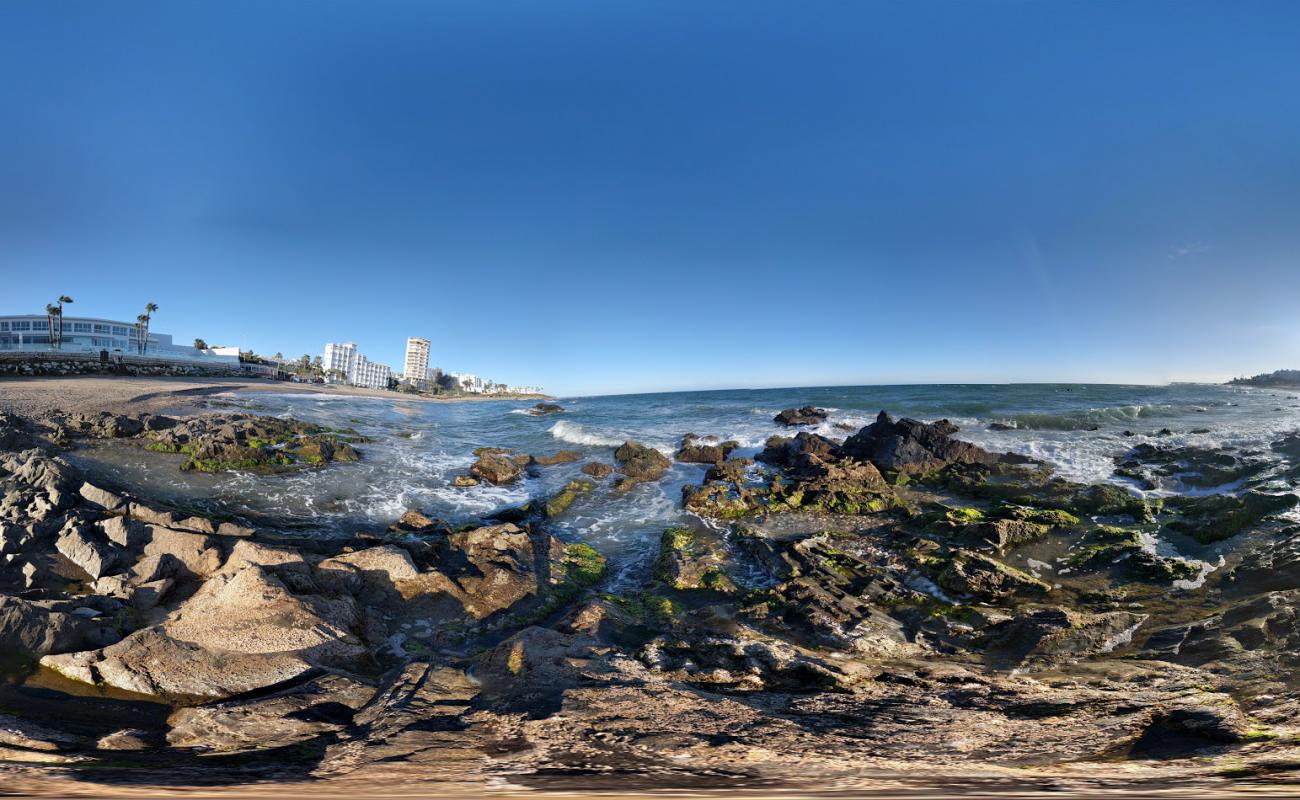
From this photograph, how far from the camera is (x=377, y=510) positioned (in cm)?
1348

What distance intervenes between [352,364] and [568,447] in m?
185

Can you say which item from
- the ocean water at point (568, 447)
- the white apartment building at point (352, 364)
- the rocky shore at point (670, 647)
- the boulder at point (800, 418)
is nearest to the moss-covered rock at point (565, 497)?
the ocean water at point (568, 447)

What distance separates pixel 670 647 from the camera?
21.4 feet

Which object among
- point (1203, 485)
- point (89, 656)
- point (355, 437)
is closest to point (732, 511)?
point (89, 656)

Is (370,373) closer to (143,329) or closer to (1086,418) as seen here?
(143,329)

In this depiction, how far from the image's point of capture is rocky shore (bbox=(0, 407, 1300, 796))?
3.61 metres

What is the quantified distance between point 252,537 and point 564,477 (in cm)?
1063

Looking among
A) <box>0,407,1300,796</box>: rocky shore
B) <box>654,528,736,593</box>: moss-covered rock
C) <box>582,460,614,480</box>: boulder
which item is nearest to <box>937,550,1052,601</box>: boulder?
<box>0,407,1300,796</box>: rocky shore

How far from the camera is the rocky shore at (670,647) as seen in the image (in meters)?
3.61

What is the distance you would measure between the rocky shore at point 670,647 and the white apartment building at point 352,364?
587 feet

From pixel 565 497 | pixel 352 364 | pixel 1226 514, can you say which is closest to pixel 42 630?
pixel 565 497

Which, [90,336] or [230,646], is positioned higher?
[90,336]

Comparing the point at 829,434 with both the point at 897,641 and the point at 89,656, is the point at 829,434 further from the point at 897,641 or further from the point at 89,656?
the point at 89,656

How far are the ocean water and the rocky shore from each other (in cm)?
190
